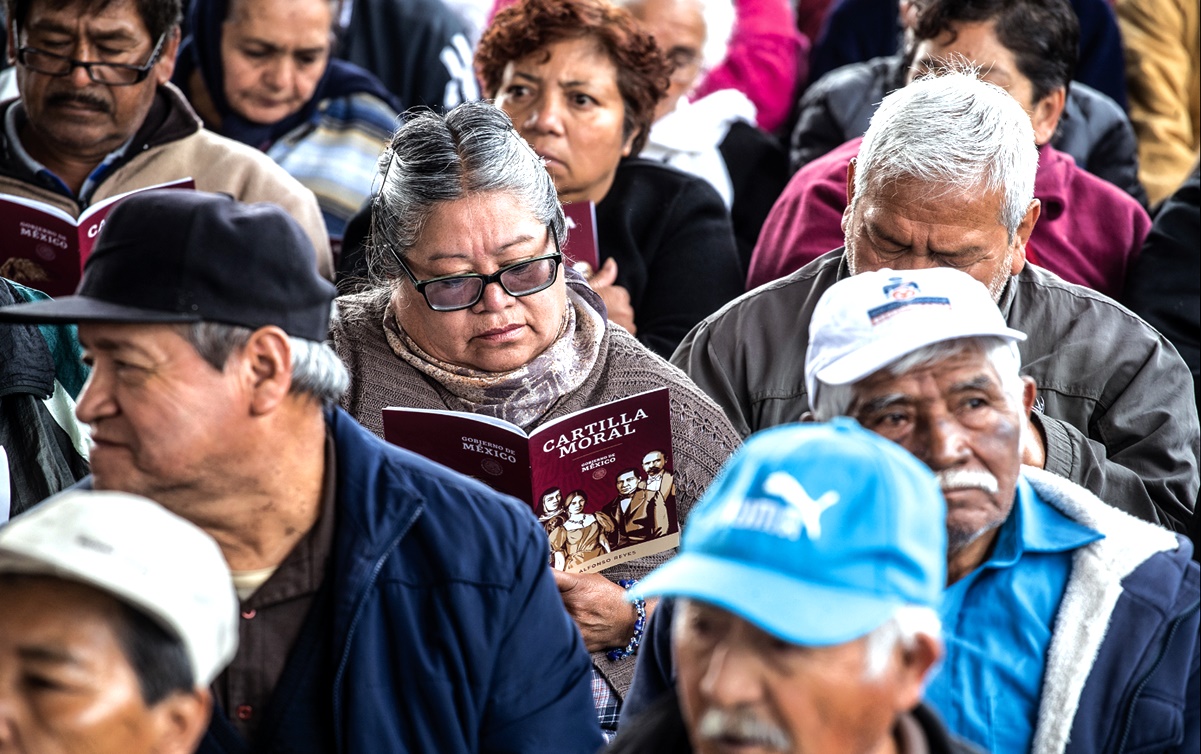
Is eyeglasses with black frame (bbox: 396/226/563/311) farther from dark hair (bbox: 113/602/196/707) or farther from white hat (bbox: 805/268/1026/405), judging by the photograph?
dark hair (bbox: 113/602/196/707)

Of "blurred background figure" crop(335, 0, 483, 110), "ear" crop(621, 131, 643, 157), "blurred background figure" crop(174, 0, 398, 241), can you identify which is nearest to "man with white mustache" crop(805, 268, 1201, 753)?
"ear" crop(621, 131, 643, 157)

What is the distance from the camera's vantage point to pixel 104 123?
413cm

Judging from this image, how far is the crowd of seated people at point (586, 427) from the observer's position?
1.74 meters

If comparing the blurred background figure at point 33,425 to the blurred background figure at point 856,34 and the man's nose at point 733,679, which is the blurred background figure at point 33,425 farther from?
the blurred background figure at point 856,34

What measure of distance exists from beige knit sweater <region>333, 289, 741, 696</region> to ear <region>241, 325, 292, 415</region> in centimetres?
78

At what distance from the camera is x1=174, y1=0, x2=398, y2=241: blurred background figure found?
4781mm

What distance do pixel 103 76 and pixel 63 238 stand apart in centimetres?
77

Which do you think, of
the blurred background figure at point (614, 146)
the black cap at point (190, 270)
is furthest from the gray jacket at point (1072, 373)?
the black cap at point (190, 270)

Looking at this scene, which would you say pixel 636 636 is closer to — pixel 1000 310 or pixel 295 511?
pixel 295 511

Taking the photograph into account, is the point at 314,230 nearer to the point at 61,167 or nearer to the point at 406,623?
the point at 61,167

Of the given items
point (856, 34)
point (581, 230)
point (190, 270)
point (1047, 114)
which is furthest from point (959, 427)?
point (856, 34)

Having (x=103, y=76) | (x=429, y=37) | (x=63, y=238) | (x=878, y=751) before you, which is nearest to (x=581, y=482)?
(x=878, y=751)

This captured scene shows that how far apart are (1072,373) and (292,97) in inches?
109

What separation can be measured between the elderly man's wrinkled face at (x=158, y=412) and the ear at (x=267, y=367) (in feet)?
0.06
